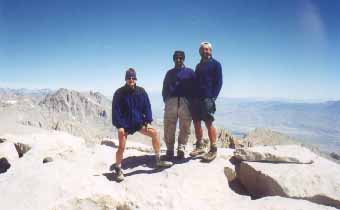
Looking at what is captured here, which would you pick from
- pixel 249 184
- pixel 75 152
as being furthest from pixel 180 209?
pixel 75 152

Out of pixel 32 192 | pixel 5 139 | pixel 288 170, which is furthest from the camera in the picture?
pixel 5 139

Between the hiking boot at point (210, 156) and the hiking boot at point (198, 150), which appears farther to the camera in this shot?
the hiking boot at point (198, 150)

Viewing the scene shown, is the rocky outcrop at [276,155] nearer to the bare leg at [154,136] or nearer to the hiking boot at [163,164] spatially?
the hiking boot at [163,164]

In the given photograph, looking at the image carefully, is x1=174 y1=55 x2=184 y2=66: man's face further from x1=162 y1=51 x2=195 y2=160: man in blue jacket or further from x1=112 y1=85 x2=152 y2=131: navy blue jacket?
x1=112 y1=85 x2=152 y2=131: navy blue jacket

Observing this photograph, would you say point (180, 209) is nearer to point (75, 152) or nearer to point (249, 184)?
point (249, 184)

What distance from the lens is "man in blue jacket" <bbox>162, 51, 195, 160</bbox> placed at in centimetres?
1039

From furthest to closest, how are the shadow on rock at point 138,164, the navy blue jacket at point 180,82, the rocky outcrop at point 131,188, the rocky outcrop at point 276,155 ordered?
the rocky outcrop at point 276,155 → the navy blue jacket at point 180,82 → the shadow on rock at point 138,164 → the rocky outcrop at point 131,188

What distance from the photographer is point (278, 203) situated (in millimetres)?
8578

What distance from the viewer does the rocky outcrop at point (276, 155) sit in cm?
1086

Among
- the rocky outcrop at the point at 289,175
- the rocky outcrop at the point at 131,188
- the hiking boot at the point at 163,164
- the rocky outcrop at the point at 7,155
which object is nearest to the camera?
the rocky outcrop at the point at 131,188

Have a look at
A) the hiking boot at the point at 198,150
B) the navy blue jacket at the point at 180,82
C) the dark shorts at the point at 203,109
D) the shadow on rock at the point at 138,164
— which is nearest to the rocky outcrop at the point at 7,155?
the shadow on rock at the point at 138,164

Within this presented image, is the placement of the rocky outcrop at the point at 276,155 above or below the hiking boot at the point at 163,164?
above

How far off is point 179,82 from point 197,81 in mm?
579

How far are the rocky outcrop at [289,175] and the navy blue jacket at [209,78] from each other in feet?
8.82
